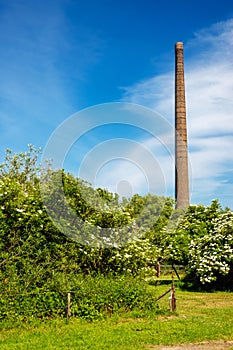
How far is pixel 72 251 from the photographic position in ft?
45.6

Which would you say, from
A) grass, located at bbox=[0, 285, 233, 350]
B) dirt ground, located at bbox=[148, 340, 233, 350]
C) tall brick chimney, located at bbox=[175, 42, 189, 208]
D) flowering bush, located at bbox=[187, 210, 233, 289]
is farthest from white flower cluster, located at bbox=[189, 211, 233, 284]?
tall brick chimney, located at bbox=[175, 42, 189, 208]

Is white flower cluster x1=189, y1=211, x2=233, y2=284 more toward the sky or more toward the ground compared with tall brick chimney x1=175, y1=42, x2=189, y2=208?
more toward the ground

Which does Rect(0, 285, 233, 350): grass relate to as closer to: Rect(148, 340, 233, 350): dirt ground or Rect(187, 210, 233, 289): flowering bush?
Rect(148, 340, 233, 350): dirt ground

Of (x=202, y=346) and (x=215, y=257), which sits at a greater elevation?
(x=215, y=257)

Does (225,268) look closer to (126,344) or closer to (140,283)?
(140,283)

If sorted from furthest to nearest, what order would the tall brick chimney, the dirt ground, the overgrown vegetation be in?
the tall brick chimney, the overgrown vegetation, the dirt ground

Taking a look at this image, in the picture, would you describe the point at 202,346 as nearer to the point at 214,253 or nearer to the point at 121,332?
the point at 121,332

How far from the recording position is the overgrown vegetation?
11852 millimetres

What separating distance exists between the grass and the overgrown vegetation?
0.53 m

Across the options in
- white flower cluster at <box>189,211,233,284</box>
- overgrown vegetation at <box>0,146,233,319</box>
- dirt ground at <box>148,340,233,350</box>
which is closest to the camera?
dirt ground at <box>148,340,233,350</box>

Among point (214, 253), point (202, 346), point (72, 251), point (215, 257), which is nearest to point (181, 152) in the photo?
point (214, 253)

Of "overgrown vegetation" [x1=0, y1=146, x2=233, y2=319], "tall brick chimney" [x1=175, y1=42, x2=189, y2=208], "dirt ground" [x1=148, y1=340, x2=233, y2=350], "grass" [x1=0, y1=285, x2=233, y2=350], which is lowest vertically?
"dirt ground" [x1=148, y1=340, x2=233, y2=350]

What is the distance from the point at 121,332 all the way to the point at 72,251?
13.5ft

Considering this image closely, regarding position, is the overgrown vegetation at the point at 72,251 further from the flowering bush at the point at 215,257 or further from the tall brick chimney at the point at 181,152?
the tall brick chimney at the point at 181,152
